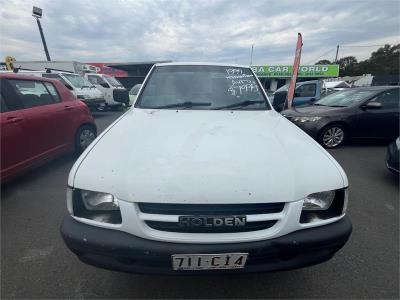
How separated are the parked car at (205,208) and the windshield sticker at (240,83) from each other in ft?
4.18

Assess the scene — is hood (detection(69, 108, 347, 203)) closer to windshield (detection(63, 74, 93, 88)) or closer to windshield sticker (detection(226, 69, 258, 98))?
windshield sticker (detection(226, 69, 258, 98))

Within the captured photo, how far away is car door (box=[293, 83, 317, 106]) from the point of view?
9773mm

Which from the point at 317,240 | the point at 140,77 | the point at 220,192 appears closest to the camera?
the point at 220,192

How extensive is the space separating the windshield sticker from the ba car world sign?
97.7ft

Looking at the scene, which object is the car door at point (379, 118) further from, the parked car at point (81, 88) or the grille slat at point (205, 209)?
the parked car at point (81, 88)

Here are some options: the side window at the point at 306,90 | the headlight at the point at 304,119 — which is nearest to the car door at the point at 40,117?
the headlight at the point at 304,119

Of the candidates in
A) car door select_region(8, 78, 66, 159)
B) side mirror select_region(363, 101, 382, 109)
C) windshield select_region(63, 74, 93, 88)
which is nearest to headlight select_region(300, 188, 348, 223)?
car door select_region(8, 78, 66, 159)

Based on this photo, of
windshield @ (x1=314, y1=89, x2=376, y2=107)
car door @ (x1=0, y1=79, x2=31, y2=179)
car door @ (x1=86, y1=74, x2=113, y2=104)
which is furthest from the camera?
car door @ (x1=86, y1=74, x2=113, y2=104)

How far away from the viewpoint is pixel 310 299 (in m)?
1.94

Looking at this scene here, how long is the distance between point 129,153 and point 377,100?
631cm

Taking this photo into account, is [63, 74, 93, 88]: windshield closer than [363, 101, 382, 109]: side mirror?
No

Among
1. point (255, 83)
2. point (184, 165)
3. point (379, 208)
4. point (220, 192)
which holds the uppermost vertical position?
point (255, 83)

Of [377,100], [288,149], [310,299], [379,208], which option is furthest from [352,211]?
[377,100]

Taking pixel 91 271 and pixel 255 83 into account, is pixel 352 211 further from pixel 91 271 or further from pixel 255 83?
pixel 91 271
